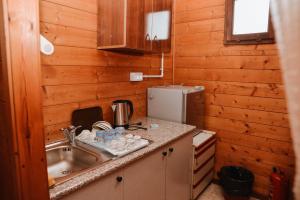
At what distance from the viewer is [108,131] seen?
59.5 inches

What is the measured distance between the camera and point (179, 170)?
178 cm

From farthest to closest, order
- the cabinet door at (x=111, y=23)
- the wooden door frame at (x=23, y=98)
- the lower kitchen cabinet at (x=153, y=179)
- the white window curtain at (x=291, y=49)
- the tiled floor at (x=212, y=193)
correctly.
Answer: the tiled floor at (x=212, y=193) → the cabinet door at (x=111, y=23) → the lower kitchen cabinet at (x=153, y=179) → the wooden door frame at (x=23, y=98) → the white window curtain at (x=291, y=49)

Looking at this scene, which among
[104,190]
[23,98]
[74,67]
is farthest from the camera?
[74,67]

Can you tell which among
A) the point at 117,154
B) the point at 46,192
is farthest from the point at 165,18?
the point at 46,192

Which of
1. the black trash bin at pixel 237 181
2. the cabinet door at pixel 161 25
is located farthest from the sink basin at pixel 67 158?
the black trash bin at pixel 237 181

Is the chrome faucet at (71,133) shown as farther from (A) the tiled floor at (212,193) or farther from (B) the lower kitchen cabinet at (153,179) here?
(A) the tiled floor at (212,193)

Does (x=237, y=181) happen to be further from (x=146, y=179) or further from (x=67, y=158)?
(x=67, y=158)

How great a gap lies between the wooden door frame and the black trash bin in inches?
70.2

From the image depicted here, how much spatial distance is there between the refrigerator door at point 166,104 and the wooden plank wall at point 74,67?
1.17ft

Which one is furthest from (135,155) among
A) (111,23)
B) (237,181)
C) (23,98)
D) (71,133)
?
(237,181)

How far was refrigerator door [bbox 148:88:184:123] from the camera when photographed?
199 cm

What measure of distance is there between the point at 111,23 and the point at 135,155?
39.7 inches

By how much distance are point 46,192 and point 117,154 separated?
0.54m

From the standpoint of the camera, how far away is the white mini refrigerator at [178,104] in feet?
6.50
